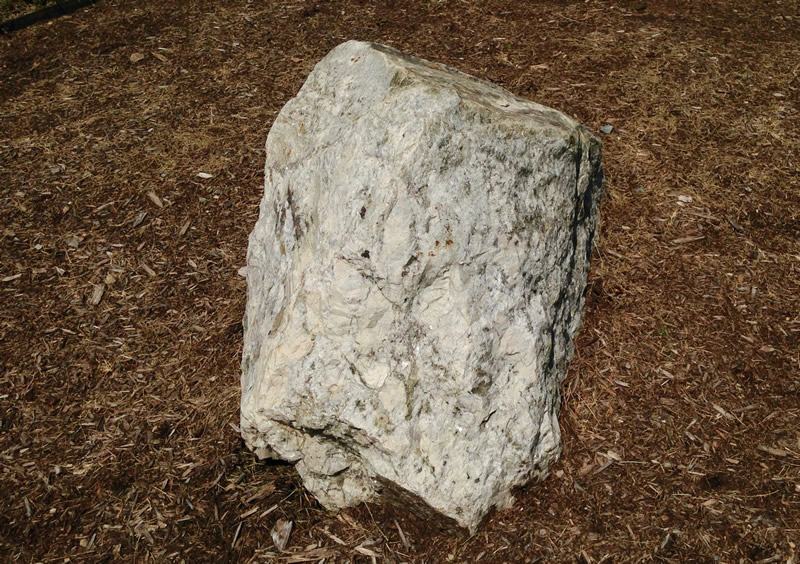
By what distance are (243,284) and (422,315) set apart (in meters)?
1.62

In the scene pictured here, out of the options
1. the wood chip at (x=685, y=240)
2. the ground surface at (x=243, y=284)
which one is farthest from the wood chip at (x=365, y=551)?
the wood chip at (x=685, y=240)

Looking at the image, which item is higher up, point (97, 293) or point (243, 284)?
point (243, 284)

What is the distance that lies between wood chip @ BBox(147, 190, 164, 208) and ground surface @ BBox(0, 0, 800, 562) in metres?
0.02

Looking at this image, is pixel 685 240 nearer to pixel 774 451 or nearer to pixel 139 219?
pixel 774 451

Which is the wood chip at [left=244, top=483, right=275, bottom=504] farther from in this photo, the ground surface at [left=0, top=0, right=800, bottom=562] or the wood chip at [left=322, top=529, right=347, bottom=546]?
the wood chip at [left=322, top=529, right=347, bottom=546]

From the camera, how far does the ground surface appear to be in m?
2.98

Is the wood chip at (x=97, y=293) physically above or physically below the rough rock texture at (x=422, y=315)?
below

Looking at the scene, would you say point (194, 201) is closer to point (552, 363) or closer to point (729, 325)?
point (552, 363)

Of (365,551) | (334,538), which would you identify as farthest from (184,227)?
(365,551)

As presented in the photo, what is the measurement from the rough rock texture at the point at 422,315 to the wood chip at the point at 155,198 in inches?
77.3

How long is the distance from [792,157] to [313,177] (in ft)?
10.7

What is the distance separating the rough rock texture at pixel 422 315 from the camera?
280 cm

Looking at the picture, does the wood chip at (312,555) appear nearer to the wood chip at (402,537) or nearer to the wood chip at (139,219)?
the wood chip at (402,537)

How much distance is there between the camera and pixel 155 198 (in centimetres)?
471
